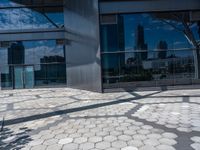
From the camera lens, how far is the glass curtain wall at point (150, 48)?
48.3 feet

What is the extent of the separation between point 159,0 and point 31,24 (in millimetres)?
13491

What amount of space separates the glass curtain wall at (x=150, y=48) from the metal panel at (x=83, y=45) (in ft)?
1.82

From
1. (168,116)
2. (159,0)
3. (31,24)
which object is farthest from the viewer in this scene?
(31,24)

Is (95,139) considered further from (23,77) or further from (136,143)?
(23,77)

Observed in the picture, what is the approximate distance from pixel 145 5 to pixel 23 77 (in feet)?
49.1

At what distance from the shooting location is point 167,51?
15.1 m

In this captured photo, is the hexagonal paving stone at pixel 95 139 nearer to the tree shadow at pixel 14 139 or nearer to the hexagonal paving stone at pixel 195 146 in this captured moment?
the tree shadow at pixel 14 139

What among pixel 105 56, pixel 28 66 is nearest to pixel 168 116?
pixel 105 56

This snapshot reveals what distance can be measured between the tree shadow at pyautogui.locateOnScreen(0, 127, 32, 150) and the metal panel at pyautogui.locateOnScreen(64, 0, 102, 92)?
8101 millimetres

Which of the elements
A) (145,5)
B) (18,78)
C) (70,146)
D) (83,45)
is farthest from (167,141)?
(18,78)

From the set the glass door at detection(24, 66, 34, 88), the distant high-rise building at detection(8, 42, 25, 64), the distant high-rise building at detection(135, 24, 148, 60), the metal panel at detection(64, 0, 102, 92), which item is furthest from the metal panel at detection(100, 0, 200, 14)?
the glass door at detection(24, 66, 34, 88)

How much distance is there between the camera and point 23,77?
23719mm

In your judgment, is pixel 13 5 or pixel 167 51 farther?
pixel 13 5

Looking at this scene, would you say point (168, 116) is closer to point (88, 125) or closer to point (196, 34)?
point (88, 125)
